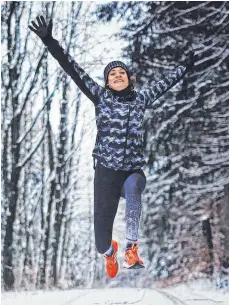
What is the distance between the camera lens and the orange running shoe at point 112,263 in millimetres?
1912

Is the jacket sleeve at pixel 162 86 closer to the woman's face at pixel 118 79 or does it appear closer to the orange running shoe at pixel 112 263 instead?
the woman's face at pixel 118 79

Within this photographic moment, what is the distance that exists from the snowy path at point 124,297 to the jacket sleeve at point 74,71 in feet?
2.63

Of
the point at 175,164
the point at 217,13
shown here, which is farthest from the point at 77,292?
the point at 217,13

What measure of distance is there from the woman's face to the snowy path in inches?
33.0

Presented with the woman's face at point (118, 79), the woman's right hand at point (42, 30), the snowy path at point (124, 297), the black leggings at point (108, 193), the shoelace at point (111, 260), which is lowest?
the snowy path at point (124, 297)

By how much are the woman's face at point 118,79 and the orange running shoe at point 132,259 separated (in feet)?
2.15

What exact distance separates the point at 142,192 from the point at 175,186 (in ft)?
0.48

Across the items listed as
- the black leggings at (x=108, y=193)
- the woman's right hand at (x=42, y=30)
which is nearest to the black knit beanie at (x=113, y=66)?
the woman's right hand at (x=42, y=30)

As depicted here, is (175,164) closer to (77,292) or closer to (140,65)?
(140,65)

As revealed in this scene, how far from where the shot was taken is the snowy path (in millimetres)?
1899

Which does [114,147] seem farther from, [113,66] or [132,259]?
[132,259]

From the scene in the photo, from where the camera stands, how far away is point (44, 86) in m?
1.98

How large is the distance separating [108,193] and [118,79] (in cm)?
47

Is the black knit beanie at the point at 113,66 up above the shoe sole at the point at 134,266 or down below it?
above
